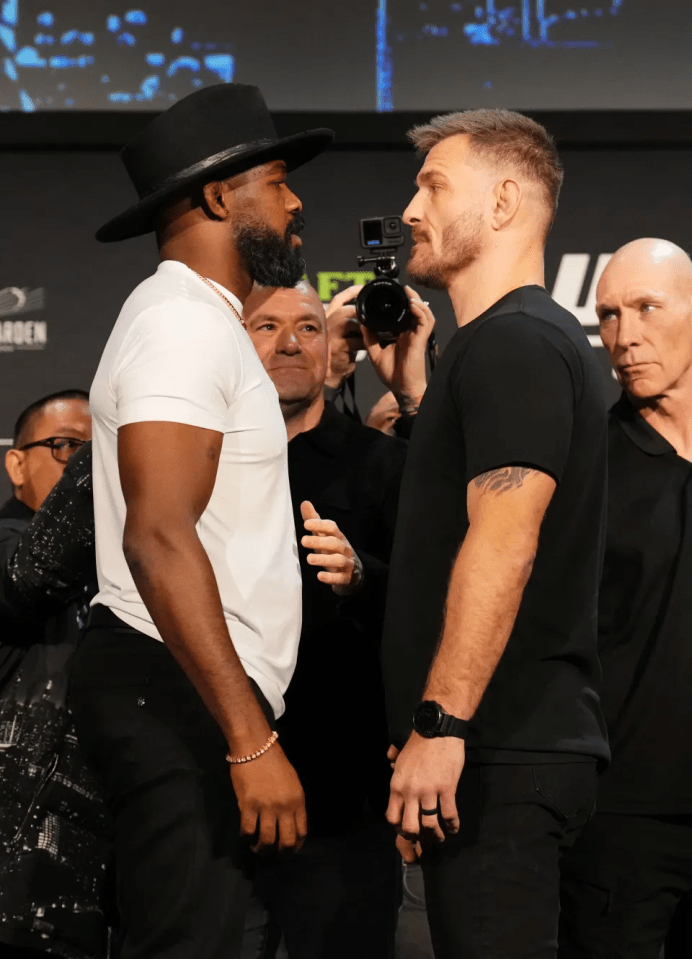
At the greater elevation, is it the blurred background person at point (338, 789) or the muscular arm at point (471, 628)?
the muscular arm at point (471, 628)

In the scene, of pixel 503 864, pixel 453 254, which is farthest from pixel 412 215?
pixel 503 864

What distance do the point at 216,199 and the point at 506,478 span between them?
617 millimetres

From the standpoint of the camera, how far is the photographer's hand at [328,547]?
1700 mm

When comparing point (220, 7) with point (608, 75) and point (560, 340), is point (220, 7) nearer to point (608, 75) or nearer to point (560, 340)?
point (608, 75)

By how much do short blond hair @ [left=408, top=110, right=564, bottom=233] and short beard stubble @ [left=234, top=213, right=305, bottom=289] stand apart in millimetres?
327

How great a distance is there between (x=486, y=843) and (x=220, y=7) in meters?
2.80

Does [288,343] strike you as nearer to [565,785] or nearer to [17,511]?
[17,511]

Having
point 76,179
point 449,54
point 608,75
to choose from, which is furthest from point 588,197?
point 76,179

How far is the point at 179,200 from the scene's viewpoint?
167cm

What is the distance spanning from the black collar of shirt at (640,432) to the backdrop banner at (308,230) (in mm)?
1297

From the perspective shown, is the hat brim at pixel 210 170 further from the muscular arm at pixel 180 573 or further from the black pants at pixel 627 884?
the black pants at pixel 627 884

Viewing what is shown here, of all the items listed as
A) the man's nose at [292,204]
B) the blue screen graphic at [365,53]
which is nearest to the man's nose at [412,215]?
the man's nose at [292,204]

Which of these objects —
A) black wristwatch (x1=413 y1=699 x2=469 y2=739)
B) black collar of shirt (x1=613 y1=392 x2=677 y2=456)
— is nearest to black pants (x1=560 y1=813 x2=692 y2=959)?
black collar of shirt (x1=613 y1=392 x2=677 y2=456)

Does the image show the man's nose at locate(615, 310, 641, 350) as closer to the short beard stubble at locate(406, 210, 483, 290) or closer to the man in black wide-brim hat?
the short beard stubble at locate(406, 210, 483, 290)
